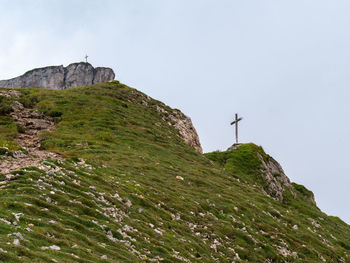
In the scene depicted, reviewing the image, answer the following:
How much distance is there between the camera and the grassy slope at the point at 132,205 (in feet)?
53.9

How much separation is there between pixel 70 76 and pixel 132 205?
17803cm

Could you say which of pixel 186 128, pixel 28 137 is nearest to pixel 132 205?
pixel 28 137

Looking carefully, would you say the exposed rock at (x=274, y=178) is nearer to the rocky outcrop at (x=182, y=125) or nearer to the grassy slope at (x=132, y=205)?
the grassy slope at (x=132, y=205)

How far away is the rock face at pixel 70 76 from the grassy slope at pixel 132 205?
126738mm

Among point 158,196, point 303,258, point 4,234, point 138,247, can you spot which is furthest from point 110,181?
point 303,258

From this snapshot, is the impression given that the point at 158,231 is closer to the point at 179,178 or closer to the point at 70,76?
the point at 179,178

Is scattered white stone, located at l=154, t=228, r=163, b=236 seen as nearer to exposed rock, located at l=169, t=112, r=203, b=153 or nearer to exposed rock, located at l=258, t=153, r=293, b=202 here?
exposed rock, located at l=258, t=153, r=293, b=202

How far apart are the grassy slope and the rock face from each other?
12674 centimetres

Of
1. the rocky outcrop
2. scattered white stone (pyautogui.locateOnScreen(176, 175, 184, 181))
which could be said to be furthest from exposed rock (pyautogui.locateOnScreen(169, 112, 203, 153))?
scattered white stone (pyautogui.locateOnScreen(176, 175, 184, 181))

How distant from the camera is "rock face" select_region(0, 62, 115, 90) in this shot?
18462 cm

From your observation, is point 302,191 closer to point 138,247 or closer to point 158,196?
point 158,196

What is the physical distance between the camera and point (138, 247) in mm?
18641

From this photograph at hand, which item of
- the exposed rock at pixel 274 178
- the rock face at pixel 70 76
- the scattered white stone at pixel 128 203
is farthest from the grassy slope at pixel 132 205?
the rock face at pixel 70 76

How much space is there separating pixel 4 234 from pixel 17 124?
3326cm
